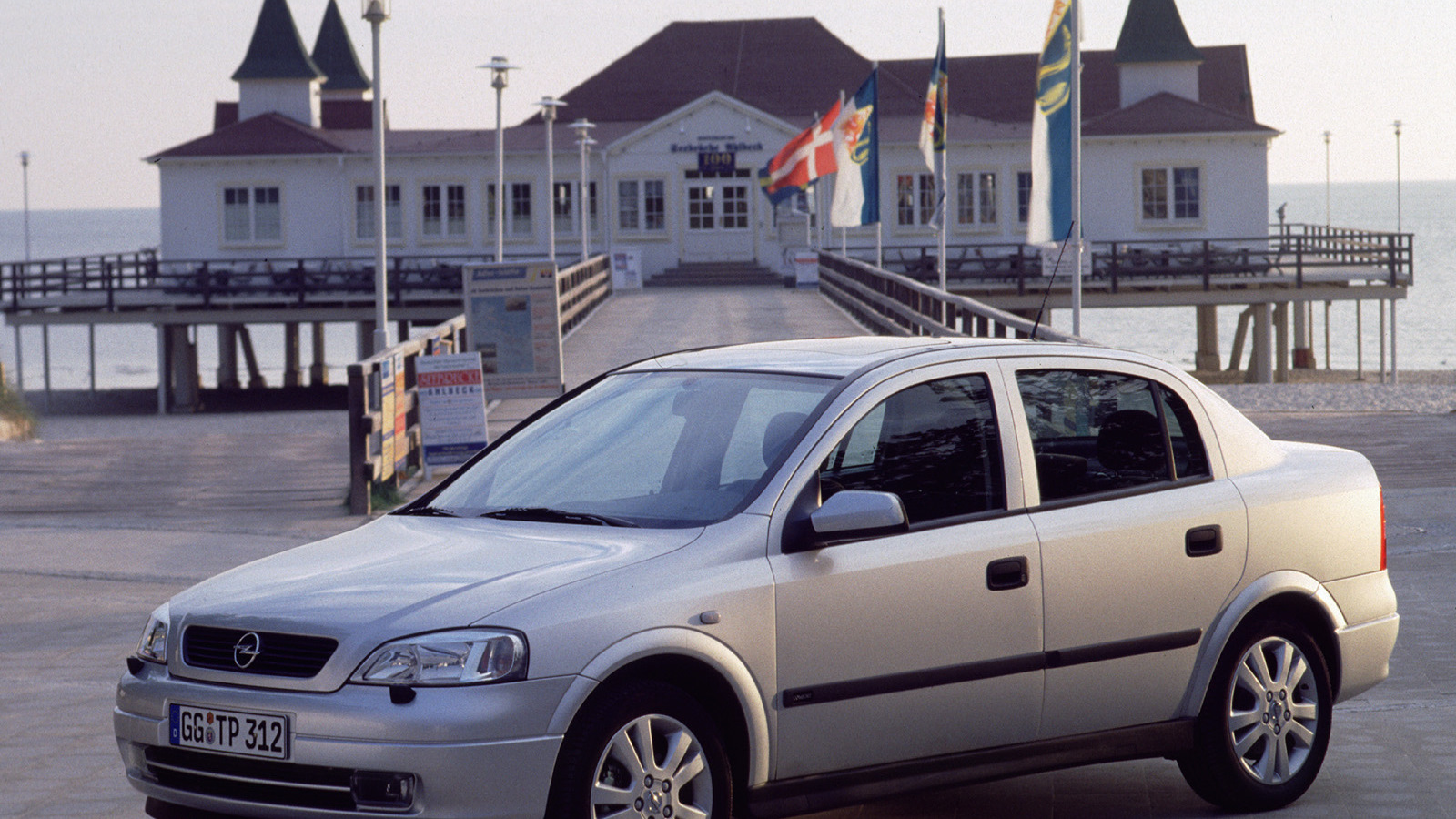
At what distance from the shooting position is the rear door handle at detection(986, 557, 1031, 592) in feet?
17.8

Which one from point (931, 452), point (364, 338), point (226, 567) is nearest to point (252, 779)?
point (931, 452)

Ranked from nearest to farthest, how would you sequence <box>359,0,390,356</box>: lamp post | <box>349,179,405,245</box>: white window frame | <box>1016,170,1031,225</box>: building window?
<box>359,0,390,356</box>: lamp post, <box>1016,170,1031,225</box>: building window, <box>349,179,405,245</box>: white window frame

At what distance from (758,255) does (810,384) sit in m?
48.3

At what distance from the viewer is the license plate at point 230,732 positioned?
4.58 m

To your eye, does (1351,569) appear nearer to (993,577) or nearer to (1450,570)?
(993,577)

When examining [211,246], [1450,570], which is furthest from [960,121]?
[1450,570]

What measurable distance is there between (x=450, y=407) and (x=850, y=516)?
35.7ft

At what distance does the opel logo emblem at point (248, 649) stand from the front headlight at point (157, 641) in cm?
35

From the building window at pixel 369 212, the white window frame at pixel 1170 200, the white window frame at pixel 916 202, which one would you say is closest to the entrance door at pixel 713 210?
the white window frame at pixel 916 202

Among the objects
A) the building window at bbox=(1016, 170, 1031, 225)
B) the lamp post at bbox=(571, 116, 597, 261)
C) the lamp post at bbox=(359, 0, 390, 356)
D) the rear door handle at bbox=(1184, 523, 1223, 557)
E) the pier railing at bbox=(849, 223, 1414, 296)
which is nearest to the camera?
the rear door handle at bbox=(1184, 523, 1223, 557)

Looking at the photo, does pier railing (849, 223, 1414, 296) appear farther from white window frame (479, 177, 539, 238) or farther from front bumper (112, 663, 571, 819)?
front bumper (112, 663, 571, 819)

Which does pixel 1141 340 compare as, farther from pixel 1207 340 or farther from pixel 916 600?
pixel 916 600

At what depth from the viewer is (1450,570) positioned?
11.0 meters

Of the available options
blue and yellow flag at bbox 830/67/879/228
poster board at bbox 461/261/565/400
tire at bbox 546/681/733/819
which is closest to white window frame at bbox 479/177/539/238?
blue and yellow flag at bbox 830/67/879/228
